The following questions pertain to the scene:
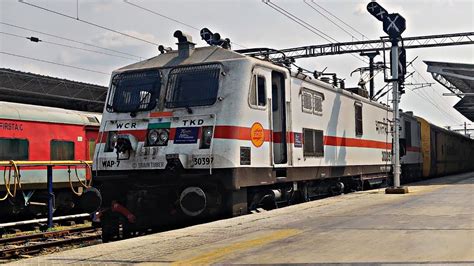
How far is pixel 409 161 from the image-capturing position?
80.0ft

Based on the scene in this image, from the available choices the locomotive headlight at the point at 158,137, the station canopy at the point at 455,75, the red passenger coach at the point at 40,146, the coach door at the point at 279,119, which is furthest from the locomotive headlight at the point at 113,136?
the station canopy at the point at 455,75

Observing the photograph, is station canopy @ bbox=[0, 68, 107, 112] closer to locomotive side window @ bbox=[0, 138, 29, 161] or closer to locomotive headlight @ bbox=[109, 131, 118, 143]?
locomotive side window @ bbox=[0, 138, 29, 161]

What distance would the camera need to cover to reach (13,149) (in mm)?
14586

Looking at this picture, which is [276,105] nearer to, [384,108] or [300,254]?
[300,254]

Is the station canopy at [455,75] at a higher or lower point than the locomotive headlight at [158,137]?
higher

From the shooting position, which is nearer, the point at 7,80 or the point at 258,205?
the point at 258,205

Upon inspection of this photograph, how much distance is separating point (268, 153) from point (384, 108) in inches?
425

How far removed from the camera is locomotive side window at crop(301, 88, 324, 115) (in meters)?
11.8

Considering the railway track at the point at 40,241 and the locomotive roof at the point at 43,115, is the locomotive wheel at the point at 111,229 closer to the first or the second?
the railway track at the point at 40,241

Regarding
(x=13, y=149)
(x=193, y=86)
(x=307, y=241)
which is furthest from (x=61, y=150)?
Answer: (x=307, y=241)

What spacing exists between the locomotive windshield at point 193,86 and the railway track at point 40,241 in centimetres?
413

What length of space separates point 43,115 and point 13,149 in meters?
1.48

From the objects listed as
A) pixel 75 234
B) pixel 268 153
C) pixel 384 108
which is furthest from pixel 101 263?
pixel 384 108

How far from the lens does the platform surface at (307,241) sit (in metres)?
6.13
